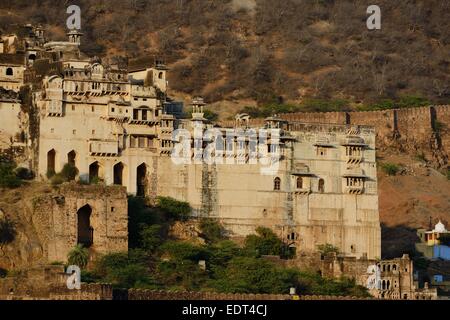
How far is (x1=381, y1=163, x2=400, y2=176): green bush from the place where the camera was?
389ft

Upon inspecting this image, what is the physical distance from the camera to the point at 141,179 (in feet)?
328

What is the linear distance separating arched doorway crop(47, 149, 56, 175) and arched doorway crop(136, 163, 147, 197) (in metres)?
3.56

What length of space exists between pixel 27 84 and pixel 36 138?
349cm

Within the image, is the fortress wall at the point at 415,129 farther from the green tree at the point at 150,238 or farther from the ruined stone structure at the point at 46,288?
the ruined stone structure at the point at 46,288

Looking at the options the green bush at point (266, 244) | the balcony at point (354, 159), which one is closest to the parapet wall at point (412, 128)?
the balcony at point (354, 159)

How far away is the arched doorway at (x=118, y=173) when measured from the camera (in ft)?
326

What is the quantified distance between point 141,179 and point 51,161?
3918 mm

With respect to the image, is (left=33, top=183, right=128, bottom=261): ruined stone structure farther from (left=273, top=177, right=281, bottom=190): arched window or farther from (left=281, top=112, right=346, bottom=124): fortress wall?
(left=281, top=112, right=346, bottom=124): fortress wall

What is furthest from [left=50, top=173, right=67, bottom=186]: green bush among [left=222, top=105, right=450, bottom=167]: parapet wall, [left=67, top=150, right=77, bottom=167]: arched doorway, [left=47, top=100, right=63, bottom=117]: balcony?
[left=222, top=105, right=450, bottom=167]: parapet wall

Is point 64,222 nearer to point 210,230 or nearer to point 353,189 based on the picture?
point 210,230

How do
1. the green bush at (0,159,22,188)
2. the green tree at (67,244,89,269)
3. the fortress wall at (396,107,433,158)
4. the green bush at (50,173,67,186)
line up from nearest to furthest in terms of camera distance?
the green tree at (67,244,89,269), the green bush at (50,173,67,186), the green bush at (0,159,22,188), the fortress wall at (396,107,433,158)

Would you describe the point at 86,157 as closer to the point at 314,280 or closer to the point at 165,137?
the point at 165,137

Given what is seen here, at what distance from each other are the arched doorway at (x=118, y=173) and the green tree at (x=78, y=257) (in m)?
6.06
